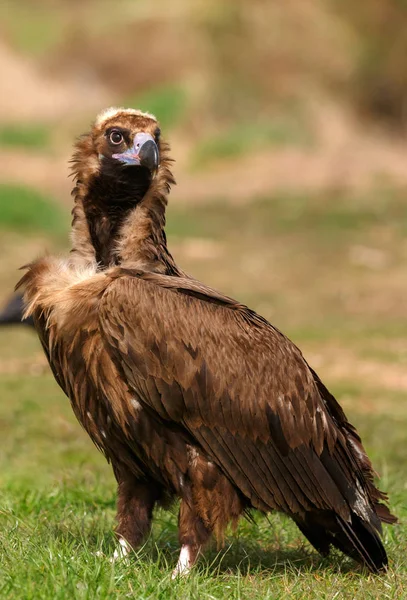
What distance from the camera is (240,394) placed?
15.0 feet

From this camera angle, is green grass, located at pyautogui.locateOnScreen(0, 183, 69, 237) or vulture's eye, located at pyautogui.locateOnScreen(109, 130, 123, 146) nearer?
vulture's eye, located at pyautogui.locateOnScreen(109, 130, 123, 146)

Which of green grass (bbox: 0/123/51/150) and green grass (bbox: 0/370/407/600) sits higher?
green grass (bbox: 0/123/51/150)

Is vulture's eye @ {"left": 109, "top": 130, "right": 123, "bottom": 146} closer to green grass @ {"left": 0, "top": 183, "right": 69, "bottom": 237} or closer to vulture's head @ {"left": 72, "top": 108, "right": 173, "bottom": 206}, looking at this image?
vulture's head @ {"left": 72, "top": 108, "right": 173, "bottom": 206}

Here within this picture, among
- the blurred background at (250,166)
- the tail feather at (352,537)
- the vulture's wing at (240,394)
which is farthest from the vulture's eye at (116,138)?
the blurred background at (250,166)

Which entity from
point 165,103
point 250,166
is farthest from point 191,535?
point 165,103

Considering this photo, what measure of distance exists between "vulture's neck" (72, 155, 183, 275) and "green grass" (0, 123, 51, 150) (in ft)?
56.0

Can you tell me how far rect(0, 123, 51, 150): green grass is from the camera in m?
21.8

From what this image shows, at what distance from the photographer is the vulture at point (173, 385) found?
444 centimetres

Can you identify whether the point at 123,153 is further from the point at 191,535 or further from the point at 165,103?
the point at 165,103

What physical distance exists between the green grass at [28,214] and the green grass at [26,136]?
5161 mm

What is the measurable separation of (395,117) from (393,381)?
49.4 ft

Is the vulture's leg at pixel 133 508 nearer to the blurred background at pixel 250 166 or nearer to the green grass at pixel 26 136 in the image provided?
the blurred background at pixel 250 166

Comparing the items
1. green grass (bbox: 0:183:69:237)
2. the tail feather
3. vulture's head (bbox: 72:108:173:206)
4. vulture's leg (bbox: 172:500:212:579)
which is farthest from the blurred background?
vulture's head (bbox: 72:108:173:206)

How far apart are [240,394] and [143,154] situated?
1029 mm
